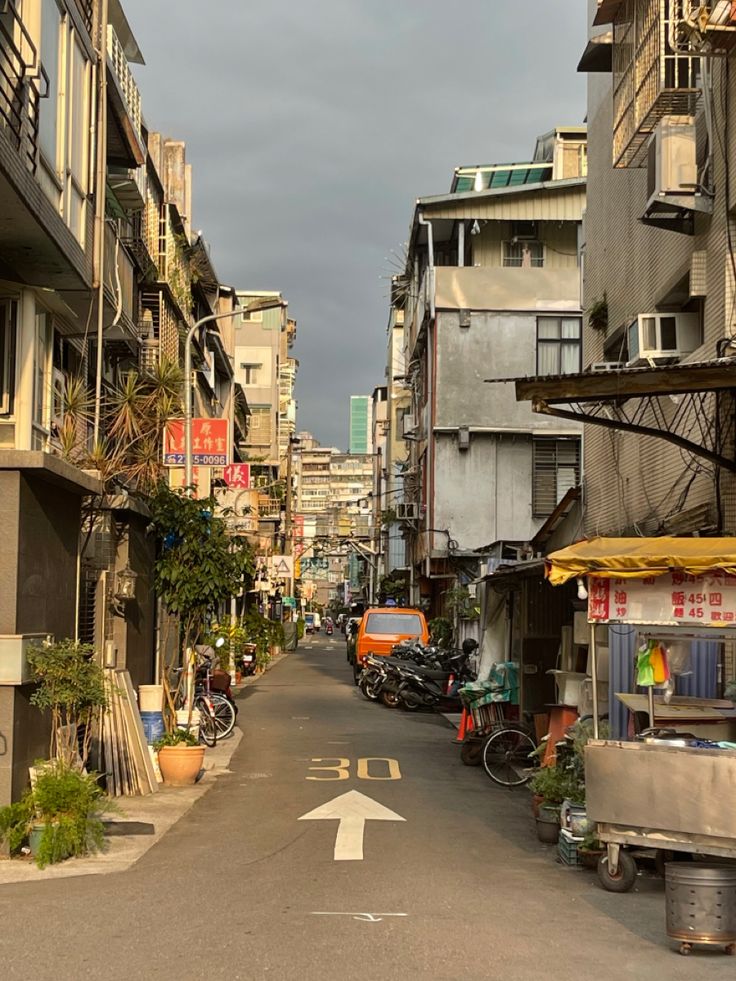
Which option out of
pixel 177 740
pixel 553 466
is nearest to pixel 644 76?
pixel 177 740

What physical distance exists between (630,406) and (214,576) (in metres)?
6.62

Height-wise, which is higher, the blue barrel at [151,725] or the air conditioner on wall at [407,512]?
Answer: the air conditioner on wall at [407,512]

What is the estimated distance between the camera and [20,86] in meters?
12.3

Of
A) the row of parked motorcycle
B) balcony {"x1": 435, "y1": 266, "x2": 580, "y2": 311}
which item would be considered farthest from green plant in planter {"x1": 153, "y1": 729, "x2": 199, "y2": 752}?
balcony {"x1": 435, "y1": 266, "x2": 580, "y2": 311}

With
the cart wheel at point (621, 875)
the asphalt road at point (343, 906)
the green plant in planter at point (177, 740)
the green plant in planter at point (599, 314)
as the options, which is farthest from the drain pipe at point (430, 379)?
the cart wheel at point (621, 875)

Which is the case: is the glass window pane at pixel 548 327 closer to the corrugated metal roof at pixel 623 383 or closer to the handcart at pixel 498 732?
the handcart at pixel 498 732

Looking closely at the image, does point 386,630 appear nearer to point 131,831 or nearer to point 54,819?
point 131,831

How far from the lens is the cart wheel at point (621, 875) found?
1012 centimetres

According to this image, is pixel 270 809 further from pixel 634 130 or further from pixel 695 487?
pixel 634 130

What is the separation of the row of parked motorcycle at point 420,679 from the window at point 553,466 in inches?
461

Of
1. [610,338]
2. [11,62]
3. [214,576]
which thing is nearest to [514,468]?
[610,338]

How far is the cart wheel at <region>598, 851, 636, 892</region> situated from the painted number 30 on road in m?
7.44

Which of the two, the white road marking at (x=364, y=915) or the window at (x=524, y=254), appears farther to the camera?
the window at (x=524, y=254)

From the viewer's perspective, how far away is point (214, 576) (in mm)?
18562
